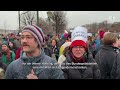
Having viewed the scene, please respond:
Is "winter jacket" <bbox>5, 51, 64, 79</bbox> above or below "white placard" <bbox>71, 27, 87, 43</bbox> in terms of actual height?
below

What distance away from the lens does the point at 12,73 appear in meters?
2.49

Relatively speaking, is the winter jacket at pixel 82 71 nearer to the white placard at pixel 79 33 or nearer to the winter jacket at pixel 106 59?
the white placard at pixel 79 33

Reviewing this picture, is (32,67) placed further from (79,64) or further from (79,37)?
(79,37)

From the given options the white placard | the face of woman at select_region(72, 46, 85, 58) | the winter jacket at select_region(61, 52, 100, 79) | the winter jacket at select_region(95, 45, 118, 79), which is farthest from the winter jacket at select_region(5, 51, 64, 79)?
the winter jacket at select_region(95, 45, 118, 79)

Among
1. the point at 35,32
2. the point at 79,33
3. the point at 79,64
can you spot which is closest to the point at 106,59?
the point at 79,33

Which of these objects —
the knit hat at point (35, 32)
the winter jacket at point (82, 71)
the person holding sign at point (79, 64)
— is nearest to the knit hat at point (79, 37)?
the person holding sign at point (79, 64)

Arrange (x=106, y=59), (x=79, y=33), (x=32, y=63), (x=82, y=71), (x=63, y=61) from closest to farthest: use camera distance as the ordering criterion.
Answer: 1. (x=32, y=63)
2. (x=82, y=71)
3. (x=63, y=61)
4. (x=79, y=33)
5. (x=106, y=59)

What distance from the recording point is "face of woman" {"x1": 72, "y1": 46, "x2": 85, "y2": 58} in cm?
295

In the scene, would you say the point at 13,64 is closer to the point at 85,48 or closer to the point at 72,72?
the point at 72,72

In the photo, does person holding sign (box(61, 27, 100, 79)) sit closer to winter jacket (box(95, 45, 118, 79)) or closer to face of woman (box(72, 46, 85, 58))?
face of woman (box(72, 46, 85, 58))

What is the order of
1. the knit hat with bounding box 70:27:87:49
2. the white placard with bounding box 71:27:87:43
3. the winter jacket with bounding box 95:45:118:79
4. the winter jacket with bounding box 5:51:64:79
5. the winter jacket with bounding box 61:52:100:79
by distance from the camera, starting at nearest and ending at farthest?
the winter jacket with bounding box 5:51:64:79 < the winter jacket with bounding box 61:52:100:79 < the knit hat with bounding box 70:27:87:49 < the white placard with bounding box 71:27:87:43 < the winter jacket with bounding box 95:45:118:79

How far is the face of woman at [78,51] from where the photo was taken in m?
2.95

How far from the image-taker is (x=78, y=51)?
2965mm
